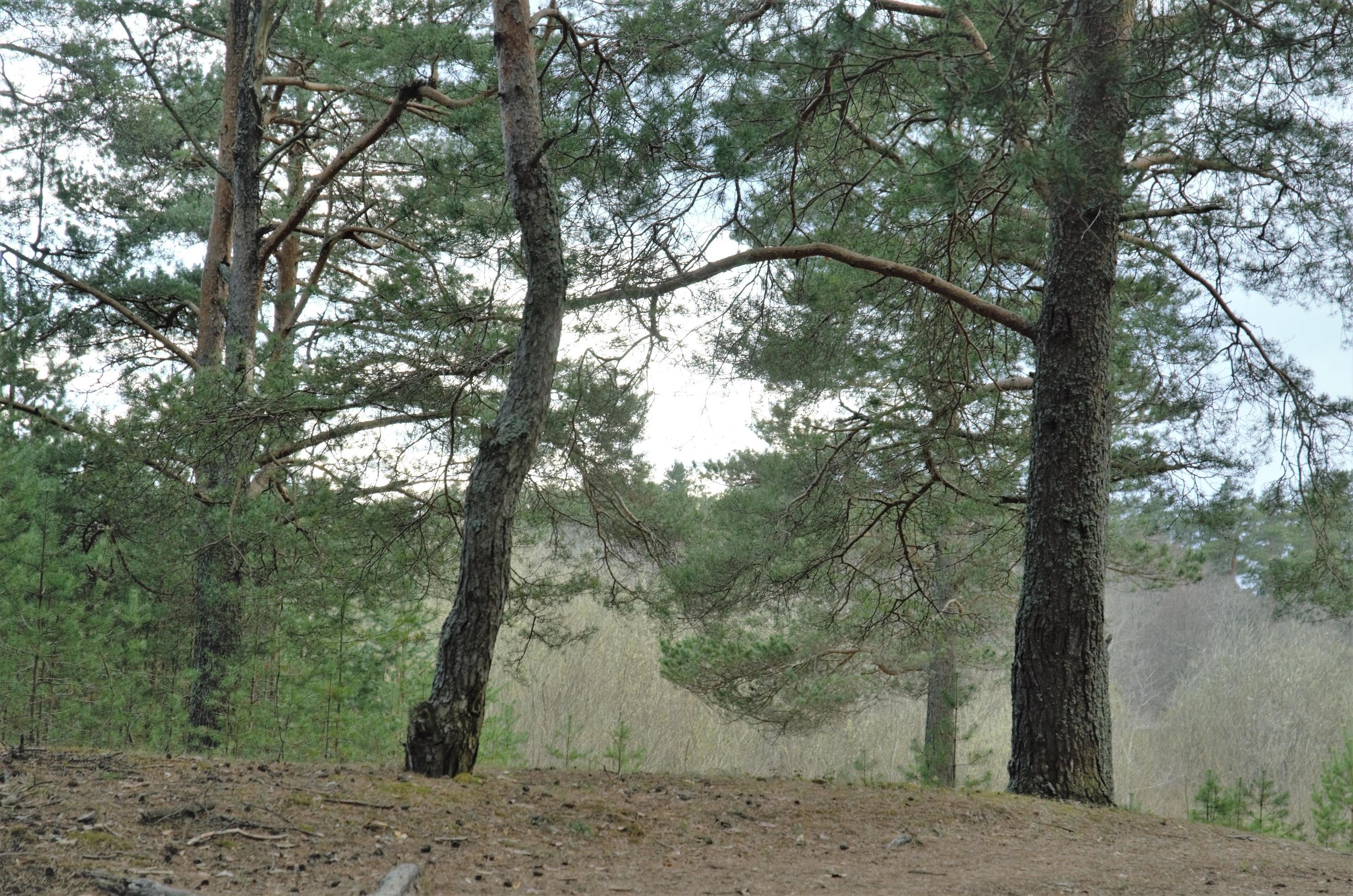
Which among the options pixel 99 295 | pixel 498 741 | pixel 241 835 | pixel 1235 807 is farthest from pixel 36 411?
pixel 1235 807

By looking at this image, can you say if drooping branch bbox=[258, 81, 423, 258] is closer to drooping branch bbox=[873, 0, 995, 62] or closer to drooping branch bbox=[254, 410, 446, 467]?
drooping branch bbox=[254, 410, 446, 467]

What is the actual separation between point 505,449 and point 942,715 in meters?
7.89

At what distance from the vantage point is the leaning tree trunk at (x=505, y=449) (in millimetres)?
4023

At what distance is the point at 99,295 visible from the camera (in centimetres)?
847

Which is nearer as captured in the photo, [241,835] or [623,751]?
[241,835]

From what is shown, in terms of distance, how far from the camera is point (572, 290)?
5121 millimetres

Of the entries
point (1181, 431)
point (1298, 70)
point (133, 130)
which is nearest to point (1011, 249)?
point (1181, 431)

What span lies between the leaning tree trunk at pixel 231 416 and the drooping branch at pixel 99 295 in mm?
395

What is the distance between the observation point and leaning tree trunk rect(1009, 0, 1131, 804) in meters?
4.80

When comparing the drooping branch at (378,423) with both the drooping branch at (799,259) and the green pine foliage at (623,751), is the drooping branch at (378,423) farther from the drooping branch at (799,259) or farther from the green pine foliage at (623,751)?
the green pine foliage at (623,751)

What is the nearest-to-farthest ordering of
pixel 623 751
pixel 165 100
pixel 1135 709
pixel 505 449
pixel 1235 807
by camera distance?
pixel 505 449 → pixel 165 100 → pixel 1235 807 → pixel 623 751 → pixel 1135 709

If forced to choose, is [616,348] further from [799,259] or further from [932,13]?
[932,13]

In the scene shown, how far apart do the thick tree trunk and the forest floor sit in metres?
5.34

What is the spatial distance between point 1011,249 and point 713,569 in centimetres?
342
